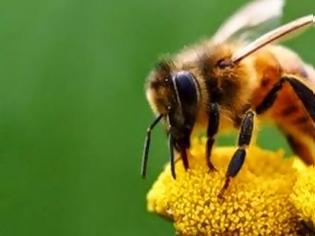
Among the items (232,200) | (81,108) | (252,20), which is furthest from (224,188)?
(81,108)

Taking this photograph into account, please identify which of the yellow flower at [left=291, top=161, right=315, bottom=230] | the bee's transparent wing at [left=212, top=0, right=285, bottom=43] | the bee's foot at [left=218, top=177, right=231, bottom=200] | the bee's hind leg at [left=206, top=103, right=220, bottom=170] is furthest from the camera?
the bee's transparent wing at [left=212, top=0, right=285, bottom=43]

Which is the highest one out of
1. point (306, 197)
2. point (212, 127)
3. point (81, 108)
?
point (81, 108)

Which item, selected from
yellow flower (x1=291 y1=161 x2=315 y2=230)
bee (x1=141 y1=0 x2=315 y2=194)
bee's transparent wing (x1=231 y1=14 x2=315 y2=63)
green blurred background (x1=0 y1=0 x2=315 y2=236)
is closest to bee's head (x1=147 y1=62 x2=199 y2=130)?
bee (x1=141 y1=0 x2=315 y2=194)

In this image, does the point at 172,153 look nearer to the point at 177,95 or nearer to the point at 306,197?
the point at 177,95

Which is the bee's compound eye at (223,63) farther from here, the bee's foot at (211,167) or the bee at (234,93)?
the bee's foot at (211,167)

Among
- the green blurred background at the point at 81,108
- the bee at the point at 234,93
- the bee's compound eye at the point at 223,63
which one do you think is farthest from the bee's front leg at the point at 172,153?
the green blurred background at the point at 81,108

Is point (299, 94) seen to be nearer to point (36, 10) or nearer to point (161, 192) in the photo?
point (161, 192)

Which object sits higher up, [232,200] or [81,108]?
[81,108]

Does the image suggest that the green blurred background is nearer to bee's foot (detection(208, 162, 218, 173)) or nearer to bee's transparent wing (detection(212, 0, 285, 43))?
bee's transparent wing (detection(212, 0, 285, 43))
